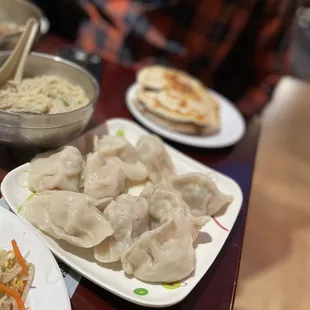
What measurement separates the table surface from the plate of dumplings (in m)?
0.05

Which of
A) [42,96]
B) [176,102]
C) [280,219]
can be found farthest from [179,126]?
[280,219]

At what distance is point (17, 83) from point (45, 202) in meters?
0.42

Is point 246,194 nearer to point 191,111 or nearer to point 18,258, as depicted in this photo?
point 191,111

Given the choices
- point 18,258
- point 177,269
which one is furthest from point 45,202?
point 177,269

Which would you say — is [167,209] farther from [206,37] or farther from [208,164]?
[206,37]

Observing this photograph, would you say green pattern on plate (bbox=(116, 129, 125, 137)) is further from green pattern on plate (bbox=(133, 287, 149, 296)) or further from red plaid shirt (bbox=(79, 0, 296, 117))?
red plaid shirt (bbox=(79, 0, 296, 117))

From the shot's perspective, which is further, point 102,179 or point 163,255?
point 102,179

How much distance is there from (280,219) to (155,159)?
1379 millimetres

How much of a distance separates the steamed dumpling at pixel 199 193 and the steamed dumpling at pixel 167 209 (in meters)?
0.09

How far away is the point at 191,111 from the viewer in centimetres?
168

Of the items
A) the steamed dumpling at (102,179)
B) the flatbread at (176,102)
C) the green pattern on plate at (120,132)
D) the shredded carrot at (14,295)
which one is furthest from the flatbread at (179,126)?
the shredded carrot at (14,295)

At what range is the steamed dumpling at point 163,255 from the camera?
0.97 meters

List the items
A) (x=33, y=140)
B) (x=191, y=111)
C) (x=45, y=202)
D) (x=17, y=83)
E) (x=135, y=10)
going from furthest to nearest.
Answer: (x=135, y=10)
(x=191, y=111)
(x=17, y=83)
(x=33, y=140)
(x=45, y=202)

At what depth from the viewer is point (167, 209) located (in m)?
1.09
